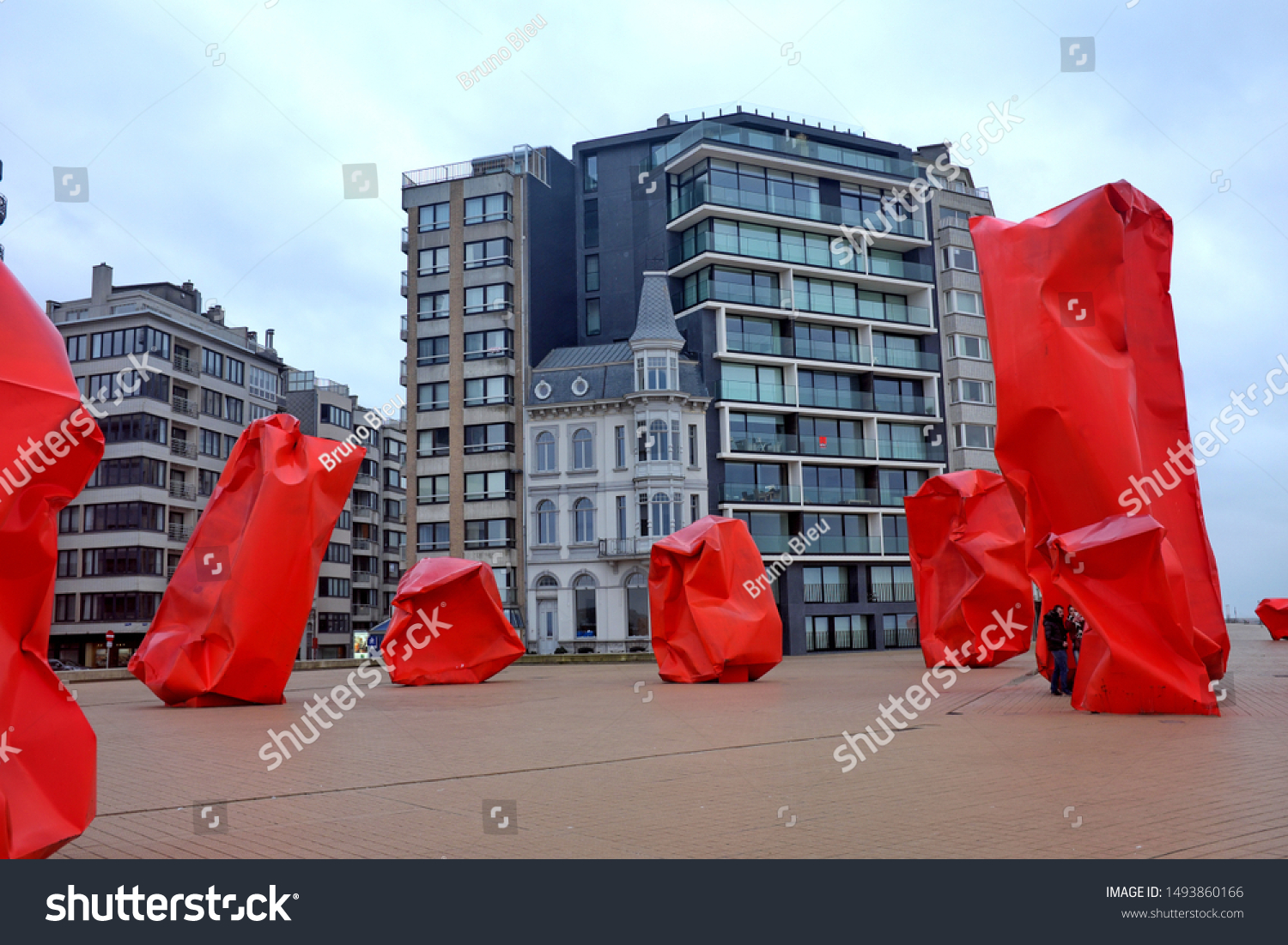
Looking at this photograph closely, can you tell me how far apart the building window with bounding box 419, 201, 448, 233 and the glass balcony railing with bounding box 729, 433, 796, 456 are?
65.8 feet

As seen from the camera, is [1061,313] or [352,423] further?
[352,423]

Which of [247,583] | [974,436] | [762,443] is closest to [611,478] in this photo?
[762,443]

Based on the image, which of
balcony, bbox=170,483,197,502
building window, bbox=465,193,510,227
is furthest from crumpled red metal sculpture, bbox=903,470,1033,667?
balcony, bbox=170,483,197,502

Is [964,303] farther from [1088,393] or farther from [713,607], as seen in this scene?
[1088,393]

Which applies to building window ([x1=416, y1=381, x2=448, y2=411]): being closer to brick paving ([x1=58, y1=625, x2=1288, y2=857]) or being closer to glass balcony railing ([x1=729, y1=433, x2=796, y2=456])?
glass balcony railing ([x1=729, y1=433, x2=796, y2=456])

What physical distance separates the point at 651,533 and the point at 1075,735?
4018cm

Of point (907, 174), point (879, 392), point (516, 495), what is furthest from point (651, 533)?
point (907, 174)

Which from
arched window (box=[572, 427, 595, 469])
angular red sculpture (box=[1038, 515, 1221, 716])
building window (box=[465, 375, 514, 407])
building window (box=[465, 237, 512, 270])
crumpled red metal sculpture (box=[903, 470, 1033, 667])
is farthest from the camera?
building window (box=[465, 237, 512, 270])

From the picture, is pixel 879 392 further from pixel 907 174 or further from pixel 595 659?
pixel 595 659

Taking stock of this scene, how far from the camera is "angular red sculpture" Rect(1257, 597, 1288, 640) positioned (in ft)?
151

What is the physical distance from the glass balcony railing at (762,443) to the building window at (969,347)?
42.1 feet

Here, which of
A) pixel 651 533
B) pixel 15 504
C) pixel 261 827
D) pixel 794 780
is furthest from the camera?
pixel 651 533

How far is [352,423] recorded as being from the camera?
85500 mm

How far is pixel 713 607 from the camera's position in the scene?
24.7 meters
